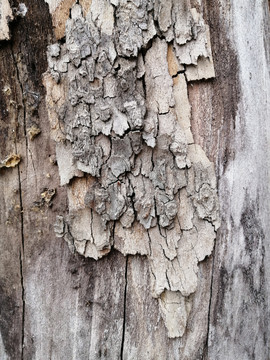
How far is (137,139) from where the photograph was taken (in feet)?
3.92

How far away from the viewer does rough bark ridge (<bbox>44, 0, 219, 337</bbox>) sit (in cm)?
117

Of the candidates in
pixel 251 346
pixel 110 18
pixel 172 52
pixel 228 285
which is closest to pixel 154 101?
pixel 172 52

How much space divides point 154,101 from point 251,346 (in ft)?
3.20

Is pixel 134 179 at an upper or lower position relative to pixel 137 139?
lower

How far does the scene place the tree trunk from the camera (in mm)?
1189

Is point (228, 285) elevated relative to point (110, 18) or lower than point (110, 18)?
lower

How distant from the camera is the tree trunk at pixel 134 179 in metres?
1.19

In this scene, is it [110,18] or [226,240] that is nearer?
[110,18]

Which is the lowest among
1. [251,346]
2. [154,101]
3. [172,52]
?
[251,346]

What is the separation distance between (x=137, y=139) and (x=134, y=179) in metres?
0.14

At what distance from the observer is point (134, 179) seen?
123 cm

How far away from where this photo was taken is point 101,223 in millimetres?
1256

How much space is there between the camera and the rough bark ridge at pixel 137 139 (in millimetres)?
1172

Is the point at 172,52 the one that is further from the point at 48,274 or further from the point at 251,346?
the point at 251,346
